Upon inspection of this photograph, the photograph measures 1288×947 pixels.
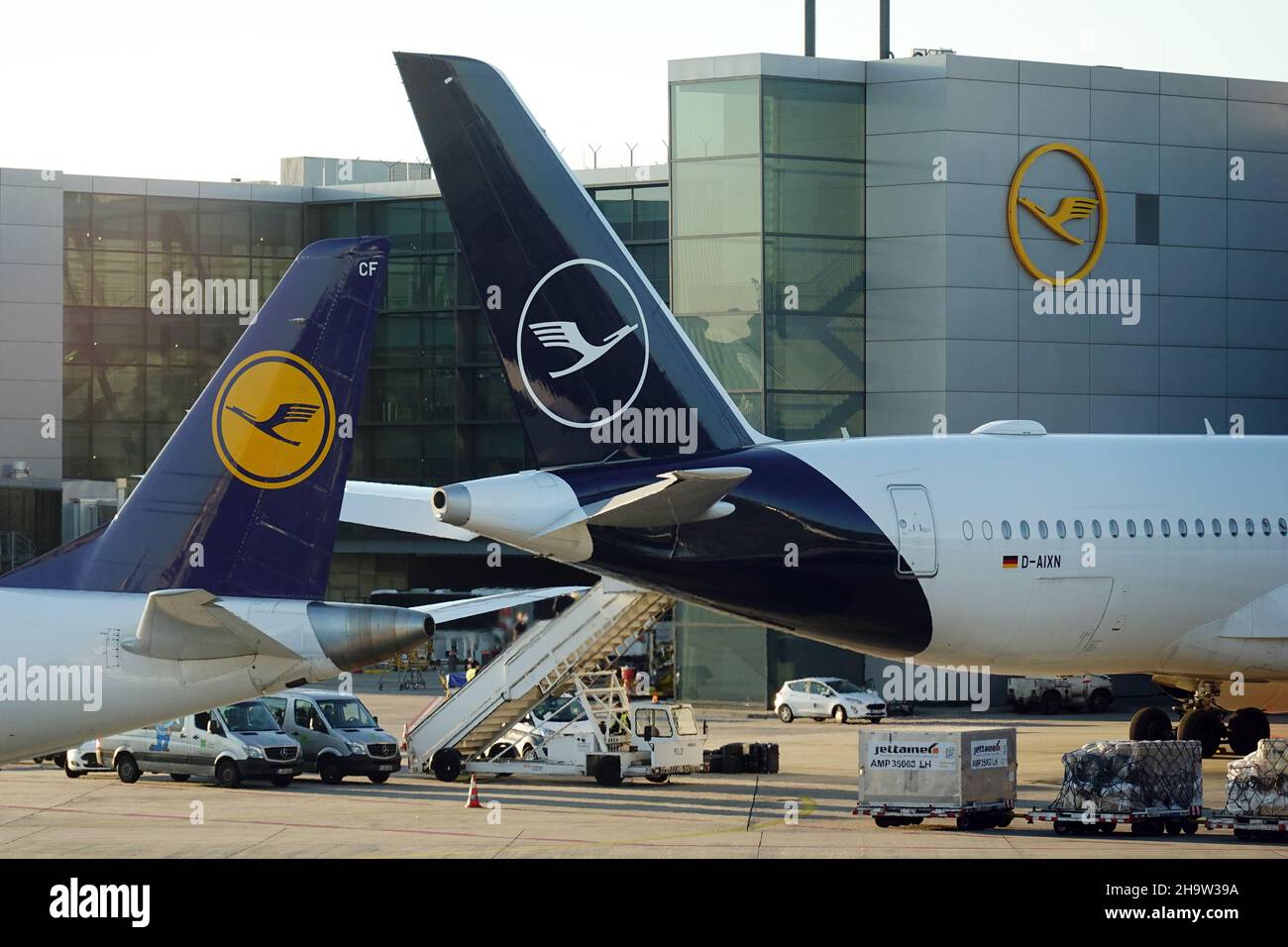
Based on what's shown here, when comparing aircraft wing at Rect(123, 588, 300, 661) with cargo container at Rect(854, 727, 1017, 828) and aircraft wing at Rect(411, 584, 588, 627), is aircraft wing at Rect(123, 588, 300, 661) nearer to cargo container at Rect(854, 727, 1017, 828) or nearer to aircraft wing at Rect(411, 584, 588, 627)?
aircraft wing at Rect(411, 584, 588, 627)

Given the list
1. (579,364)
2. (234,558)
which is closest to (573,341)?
(579,364)

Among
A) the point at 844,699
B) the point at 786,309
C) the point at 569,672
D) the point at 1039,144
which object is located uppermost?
the point at 1039,144

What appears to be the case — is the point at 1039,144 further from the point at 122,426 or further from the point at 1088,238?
the point at 122,426

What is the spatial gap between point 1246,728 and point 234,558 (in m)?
27.2

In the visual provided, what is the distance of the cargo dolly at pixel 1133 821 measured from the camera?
28.1 meters

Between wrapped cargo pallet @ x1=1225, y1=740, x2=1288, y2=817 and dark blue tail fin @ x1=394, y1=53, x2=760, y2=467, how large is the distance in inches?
406

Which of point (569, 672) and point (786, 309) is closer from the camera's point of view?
point (569, 672)

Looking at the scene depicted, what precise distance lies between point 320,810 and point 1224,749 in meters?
22.9

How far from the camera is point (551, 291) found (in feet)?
92.7

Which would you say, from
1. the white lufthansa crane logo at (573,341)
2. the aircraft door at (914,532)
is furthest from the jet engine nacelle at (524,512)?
the aircraft door at (914,532)

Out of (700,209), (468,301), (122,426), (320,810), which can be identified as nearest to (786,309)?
(700,209)

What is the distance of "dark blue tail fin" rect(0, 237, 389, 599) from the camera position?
18.2 m

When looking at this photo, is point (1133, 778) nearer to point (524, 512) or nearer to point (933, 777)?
point (933, 777)

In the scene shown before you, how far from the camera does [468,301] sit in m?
91.9
